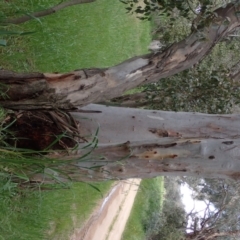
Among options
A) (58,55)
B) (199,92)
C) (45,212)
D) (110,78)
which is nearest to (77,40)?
(58,55)

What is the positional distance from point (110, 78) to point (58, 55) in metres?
3.93

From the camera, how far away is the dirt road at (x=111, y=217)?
27.5 ft

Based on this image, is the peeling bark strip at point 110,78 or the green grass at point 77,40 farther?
the green grass at point 77,40

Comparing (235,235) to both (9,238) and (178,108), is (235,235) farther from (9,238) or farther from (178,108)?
(9,238)

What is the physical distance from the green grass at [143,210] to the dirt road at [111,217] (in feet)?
1.02

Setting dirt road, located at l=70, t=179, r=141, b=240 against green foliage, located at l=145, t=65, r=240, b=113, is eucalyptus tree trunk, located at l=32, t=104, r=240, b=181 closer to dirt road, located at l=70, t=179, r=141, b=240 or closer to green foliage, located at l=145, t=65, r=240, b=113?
green foliage, located at l=145, t=65, r=240, b=113

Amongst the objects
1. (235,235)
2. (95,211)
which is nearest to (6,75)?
(95,211)

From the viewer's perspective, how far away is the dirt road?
27.5ft

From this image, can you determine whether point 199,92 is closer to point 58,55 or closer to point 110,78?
point 58,55

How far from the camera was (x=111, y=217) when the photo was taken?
1039 centimetres

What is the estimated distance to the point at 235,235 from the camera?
12.8 metres

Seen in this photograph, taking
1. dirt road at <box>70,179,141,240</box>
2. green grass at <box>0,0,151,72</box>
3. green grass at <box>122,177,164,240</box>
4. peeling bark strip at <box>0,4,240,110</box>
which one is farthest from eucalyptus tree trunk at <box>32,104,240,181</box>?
green grass at <box>122,177,164,240</box>

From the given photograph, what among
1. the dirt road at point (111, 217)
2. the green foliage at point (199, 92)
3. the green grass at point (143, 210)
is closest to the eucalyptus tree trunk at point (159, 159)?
the green foliage at point (199, 92)

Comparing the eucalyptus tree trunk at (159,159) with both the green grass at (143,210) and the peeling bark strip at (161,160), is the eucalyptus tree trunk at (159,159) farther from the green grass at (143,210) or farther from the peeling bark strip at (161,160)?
the green grass at (143,210)
